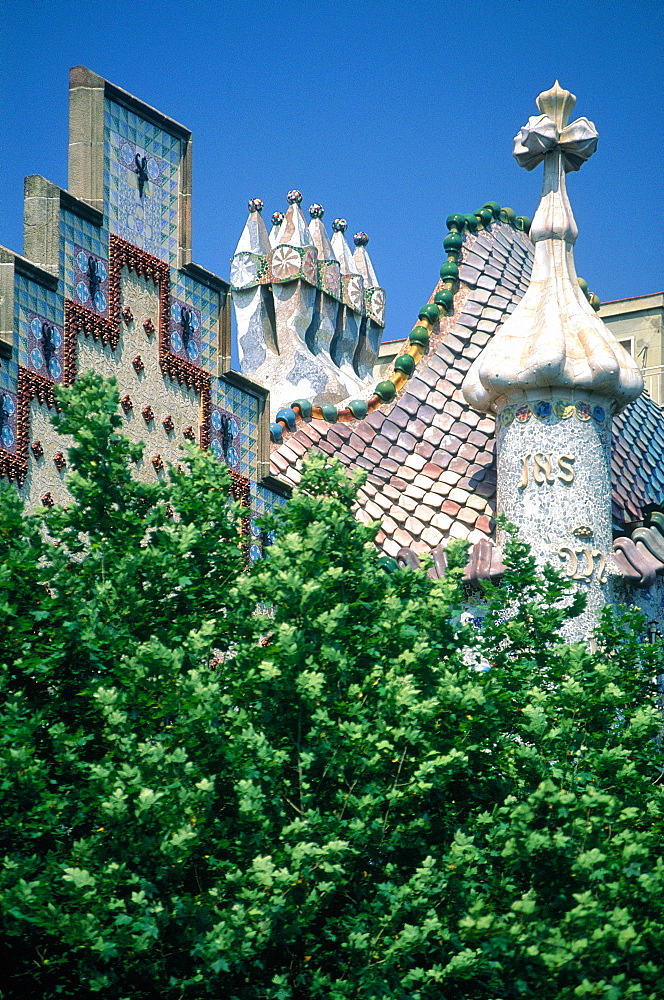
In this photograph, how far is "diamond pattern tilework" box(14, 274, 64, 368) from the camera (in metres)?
13.1

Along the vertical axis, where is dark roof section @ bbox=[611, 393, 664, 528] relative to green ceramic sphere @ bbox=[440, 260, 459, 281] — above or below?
below

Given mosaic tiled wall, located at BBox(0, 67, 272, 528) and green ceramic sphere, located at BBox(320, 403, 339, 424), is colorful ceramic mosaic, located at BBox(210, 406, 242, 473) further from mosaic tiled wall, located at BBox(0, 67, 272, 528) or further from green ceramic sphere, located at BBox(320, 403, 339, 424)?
green ceramic sphere, located at BBox(320, 403, 339, 424)

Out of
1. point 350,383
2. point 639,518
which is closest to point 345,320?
point 350,383

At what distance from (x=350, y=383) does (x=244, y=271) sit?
2513mm

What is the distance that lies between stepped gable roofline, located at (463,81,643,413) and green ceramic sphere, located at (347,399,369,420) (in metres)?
1.89

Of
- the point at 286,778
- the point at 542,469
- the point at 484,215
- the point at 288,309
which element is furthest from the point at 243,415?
the point at 288,309

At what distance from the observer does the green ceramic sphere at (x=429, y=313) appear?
19188 mm

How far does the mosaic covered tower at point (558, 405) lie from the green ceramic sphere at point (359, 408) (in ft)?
6.51

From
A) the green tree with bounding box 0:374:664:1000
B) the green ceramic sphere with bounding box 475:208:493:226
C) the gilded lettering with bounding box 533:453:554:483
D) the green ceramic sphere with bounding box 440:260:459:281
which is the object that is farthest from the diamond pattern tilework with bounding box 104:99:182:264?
the green ceramic sphere with bounding box 475:208:493:226

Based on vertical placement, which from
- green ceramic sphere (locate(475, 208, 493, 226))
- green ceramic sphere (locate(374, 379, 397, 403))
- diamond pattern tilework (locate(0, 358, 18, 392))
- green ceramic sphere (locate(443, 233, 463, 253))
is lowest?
diamond pattern tilework (locate(0, 358, 18, 392))

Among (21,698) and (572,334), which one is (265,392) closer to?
(572,334)

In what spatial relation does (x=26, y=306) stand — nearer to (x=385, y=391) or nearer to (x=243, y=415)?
(x=243, y=415)

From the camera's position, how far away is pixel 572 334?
16438 mm

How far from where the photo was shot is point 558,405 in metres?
16.2
